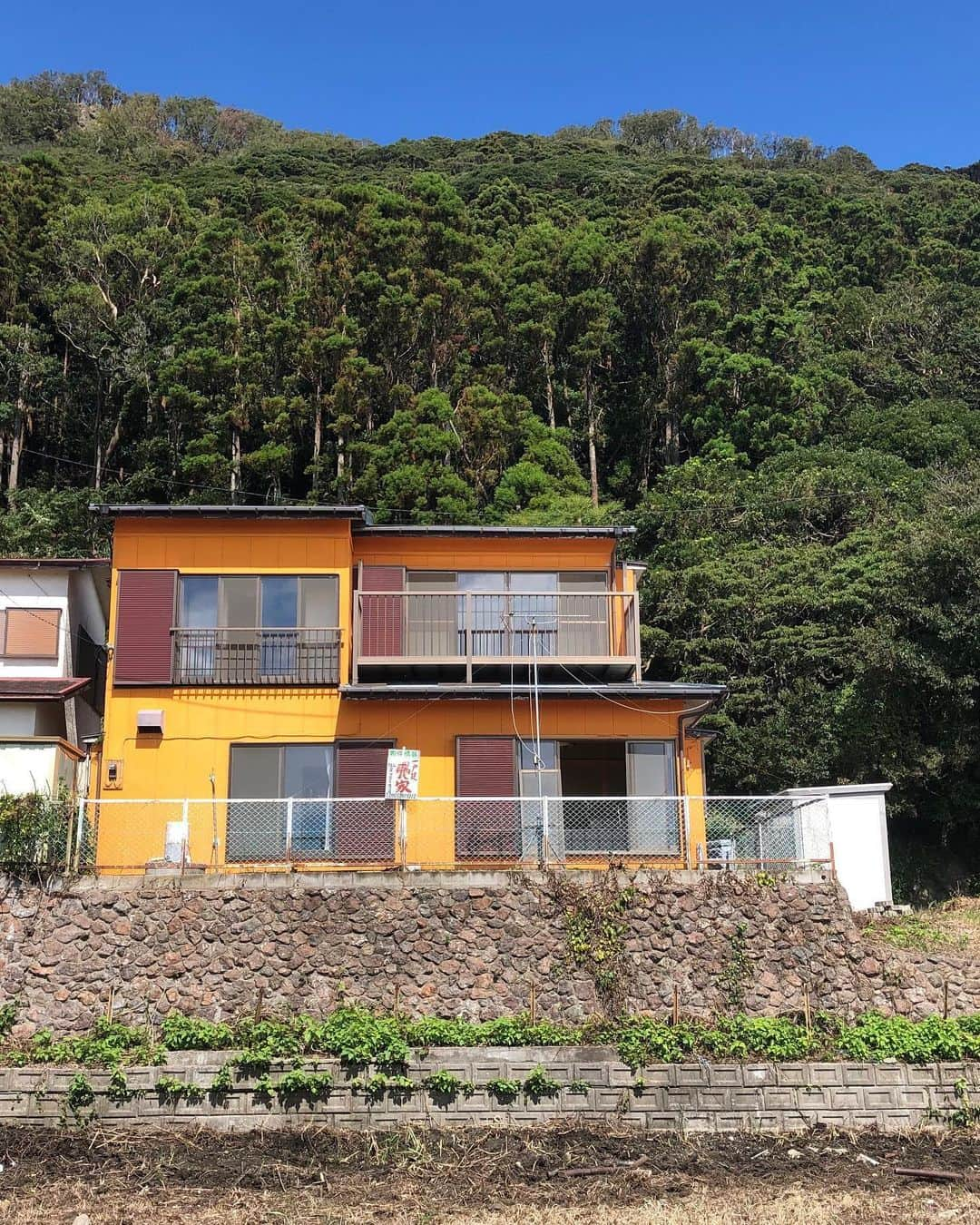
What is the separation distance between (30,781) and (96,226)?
31727 mm

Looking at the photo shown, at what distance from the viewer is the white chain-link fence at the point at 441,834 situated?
1662 centimetres

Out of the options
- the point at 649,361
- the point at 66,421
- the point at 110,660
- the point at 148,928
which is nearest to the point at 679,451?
the point at 649,361

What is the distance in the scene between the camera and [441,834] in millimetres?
16984

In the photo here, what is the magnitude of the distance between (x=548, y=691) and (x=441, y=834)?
10.2 feet

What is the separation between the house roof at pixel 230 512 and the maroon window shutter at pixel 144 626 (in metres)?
0.99

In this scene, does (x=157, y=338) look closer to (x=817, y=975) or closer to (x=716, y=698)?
(x=716, y=698)

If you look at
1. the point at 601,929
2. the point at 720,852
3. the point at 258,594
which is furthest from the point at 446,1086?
the point at 258,594

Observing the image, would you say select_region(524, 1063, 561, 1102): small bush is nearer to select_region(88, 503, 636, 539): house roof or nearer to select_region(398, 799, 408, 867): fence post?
select_region(398, 799, 408, 867): fence post

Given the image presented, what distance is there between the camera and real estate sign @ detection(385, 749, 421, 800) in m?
16.6

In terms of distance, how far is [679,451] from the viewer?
45969 millimetres

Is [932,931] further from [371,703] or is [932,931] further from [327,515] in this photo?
[327,515]

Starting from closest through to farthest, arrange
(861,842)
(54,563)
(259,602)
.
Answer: (861,842) → (259,602) → (54,563)

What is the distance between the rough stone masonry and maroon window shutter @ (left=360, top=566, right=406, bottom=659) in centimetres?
497

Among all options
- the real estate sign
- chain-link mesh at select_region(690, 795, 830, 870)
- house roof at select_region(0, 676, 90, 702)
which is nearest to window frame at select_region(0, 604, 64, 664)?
house roof at select_region(0, 676, 90, 702)
